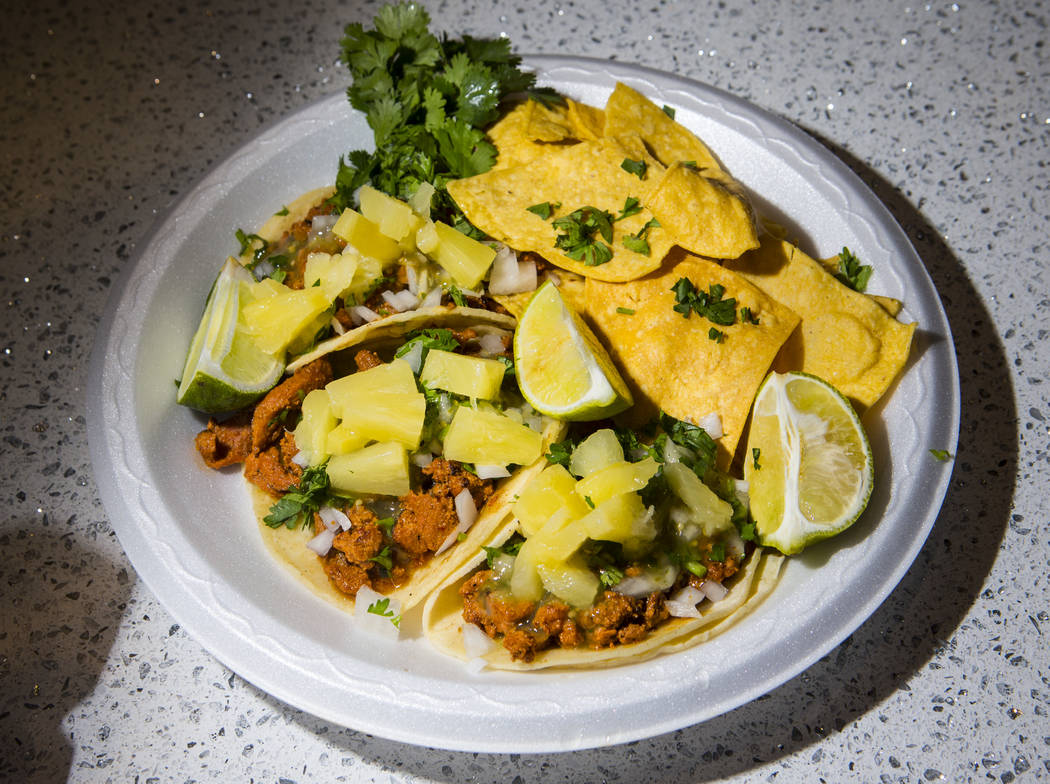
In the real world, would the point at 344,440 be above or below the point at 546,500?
below

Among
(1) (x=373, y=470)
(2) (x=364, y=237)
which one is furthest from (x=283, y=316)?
(1) (x=373, y=470)

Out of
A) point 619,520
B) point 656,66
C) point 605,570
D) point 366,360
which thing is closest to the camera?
point 619,520

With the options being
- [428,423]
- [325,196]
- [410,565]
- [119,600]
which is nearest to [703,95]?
[325,196]

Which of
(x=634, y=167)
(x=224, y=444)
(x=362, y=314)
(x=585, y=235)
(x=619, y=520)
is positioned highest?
(x=634, y=167)

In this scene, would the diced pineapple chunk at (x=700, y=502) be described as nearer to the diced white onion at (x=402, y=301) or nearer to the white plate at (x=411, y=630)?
the white plate at (x=411, y=630)

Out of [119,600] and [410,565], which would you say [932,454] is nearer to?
[410,565]

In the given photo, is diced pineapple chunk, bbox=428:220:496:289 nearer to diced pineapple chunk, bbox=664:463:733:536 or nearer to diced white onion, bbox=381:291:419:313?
diced white onion, bbox=381:291:419:313

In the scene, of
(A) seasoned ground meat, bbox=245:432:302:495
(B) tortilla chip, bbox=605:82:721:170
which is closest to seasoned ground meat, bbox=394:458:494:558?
(A) seasoned ground meat, bbox=245:432:302:495

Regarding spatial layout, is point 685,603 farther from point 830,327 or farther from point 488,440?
point 830,327
